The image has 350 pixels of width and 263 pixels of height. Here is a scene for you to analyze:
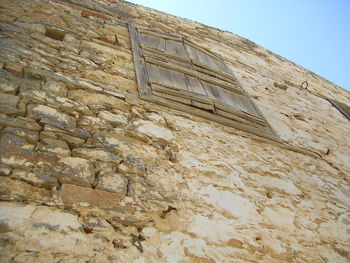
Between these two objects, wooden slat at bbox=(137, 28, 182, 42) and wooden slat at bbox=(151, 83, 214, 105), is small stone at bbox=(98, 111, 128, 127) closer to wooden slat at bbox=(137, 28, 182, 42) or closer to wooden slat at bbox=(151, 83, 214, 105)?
wooden slat at bbox=(151, 83, 214, 105)

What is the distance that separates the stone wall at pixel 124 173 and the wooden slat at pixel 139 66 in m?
0.08

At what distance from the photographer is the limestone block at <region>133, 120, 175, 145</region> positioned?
2.17 meters

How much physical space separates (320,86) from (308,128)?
265 centimetres

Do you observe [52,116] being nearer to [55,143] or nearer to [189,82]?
[55,143]

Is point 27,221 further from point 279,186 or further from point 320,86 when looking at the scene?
point 320,86

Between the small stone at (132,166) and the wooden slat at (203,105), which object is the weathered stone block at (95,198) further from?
the wooden slat at (203,105)

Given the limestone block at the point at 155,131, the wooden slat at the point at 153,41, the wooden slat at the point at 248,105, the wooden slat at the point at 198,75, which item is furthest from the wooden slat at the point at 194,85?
the limestone block at the point at 155,131

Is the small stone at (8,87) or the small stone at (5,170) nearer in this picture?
the small stone at (5,170)

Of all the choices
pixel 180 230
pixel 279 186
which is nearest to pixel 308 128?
pixel 279 186

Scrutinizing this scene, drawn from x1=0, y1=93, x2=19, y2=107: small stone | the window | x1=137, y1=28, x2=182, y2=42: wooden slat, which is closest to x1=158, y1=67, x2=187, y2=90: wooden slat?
the window

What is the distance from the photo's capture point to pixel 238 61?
4.96 meters

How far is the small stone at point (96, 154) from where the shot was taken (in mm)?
1699

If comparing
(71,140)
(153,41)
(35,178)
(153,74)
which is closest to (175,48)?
(153,41)

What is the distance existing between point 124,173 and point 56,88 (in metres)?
0.90
